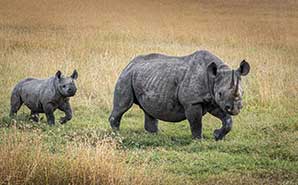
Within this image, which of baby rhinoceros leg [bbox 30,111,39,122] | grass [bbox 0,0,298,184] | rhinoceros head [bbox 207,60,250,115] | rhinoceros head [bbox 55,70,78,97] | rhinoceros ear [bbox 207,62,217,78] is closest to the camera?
grass [bbox 0,0,298,184]

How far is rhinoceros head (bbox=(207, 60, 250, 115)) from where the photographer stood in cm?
1063

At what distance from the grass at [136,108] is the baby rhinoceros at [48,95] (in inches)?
13.5

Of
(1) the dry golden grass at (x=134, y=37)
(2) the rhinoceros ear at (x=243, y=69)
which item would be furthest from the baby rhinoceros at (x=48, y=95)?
(2) the rhinoceros ear at (x=243, y=69)

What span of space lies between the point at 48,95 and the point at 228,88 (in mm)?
3740

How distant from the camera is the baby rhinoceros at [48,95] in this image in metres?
12.8

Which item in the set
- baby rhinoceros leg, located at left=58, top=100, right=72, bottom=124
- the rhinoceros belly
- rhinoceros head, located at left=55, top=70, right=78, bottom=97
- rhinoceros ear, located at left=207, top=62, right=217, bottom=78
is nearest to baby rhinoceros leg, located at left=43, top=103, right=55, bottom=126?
baby rhinoceros leg, located at left=58, top=100, right=72, bottom=124

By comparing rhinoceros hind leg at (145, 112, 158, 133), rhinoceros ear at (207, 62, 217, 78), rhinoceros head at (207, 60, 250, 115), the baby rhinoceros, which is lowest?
rhinoceros hind leg at (145, 112, 158, 133)

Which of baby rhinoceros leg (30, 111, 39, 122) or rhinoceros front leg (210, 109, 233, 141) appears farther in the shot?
baby rhinoceros leg (30, 111, 39, 122)

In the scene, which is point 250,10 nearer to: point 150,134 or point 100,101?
point 100,101

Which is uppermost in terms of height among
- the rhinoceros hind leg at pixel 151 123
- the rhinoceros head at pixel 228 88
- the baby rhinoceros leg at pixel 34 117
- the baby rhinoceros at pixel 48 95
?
the rhinoceros head at pixel 228 88

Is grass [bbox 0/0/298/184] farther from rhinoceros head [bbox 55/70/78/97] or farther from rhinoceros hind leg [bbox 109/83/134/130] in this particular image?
rhinoceros head [bbox 55/70/78/97]

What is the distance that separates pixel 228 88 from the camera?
10680mm

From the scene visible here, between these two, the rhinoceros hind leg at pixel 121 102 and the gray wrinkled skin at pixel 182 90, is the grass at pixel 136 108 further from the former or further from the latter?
the gray wrinkled skin at pixel 182 90

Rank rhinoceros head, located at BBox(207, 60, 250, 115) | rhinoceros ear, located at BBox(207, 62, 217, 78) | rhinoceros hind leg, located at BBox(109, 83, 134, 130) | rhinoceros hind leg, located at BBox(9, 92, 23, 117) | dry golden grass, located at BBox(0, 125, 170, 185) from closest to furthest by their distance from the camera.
→ dry golden grass, located at BBox(0, 125, 170, 185) → rhinoceros head, located at BBox(207, 60, 250, 115) → rhinoceros ear, located at BBox(207, 62, 217, 78) → rhinoceros hind leg, located at BBox(109, 83, 134, 130) → rhinoceros hind leg, located at BBox(9, 92, 23, 117)
